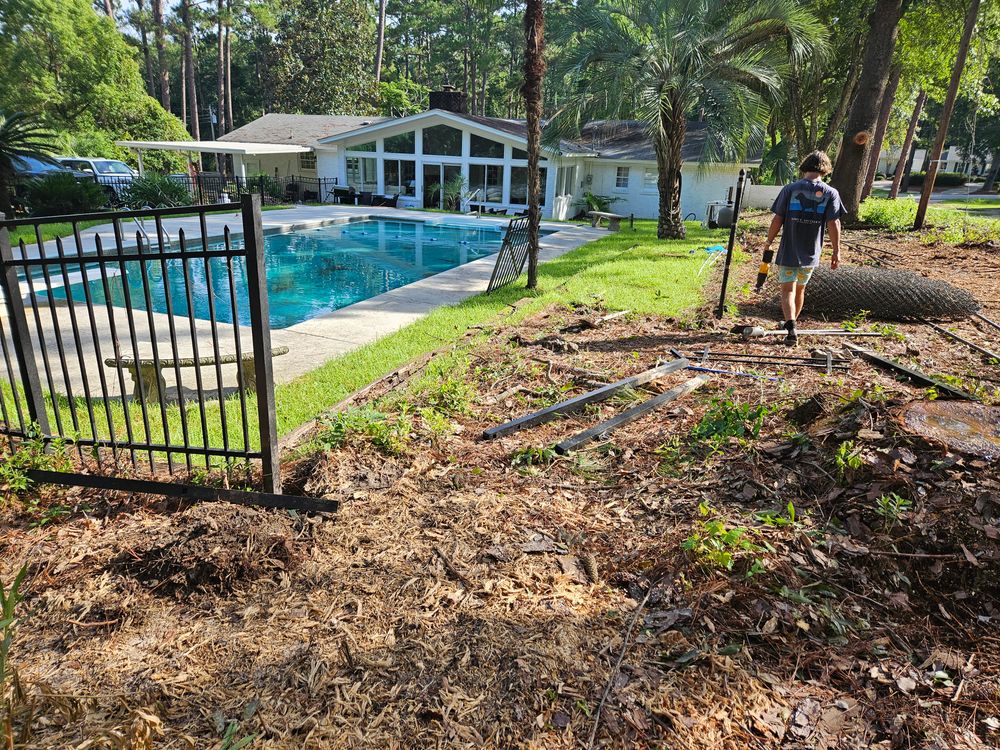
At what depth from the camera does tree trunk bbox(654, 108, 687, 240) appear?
596 inches

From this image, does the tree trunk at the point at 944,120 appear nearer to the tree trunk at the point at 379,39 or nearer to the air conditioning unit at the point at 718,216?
the air conditioning unit at the point at 718,216

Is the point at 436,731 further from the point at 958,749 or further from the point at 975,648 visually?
the point at 975,648

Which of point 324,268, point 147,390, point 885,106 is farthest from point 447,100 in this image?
point 147,390

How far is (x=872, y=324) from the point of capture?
704cm

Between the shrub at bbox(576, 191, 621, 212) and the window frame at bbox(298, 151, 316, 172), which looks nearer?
the shrub at bbox(576, 191, 621, 212)

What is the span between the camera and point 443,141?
2522 cm

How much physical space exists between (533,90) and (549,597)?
8460 millimetres

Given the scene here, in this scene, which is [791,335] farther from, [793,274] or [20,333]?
[20,333]

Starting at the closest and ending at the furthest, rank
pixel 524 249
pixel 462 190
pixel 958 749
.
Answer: pixel 958 749 → pixel 524 249 → pixel 462 190

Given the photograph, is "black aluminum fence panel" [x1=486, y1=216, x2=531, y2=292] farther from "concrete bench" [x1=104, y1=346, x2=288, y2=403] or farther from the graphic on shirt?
"concrete bench" [x1=104, y1=346, x2=288, y2=403]

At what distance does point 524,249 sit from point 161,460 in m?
7.91

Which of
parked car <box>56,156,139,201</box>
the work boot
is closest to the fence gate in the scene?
the work boot

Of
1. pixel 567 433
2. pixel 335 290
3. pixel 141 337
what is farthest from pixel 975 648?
pixel 335 290

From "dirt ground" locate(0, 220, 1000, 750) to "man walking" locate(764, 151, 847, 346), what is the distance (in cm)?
264
